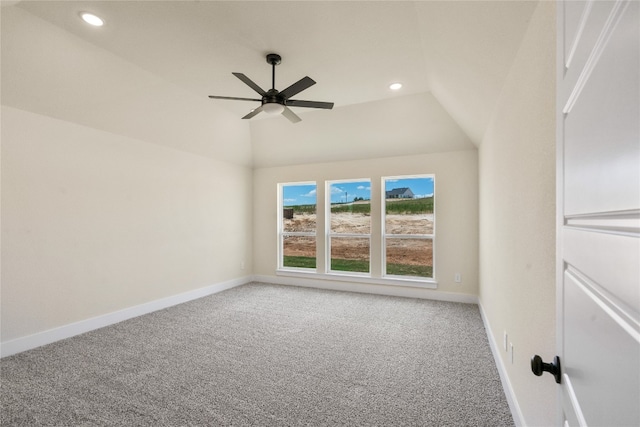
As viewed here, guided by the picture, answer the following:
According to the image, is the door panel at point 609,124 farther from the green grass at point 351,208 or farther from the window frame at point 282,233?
the window frame at point 282,233

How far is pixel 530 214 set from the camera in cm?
157

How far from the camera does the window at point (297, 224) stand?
5.85 metres

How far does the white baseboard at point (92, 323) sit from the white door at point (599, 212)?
418cm

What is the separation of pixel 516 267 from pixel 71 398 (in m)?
3.22

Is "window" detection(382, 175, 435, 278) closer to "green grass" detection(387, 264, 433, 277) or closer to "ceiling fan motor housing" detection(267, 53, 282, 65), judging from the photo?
"green grass" detection(387, 264, 433, 277)

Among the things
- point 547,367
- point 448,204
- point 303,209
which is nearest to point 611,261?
point 547,367

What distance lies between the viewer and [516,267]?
74.3 inches

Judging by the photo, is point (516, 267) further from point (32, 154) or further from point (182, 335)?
point (32, 154)

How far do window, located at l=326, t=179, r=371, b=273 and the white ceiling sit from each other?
4.47ft

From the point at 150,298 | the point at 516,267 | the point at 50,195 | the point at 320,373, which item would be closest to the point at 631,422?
the point at 516,267

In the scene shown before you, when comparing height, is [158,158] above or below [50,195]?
above

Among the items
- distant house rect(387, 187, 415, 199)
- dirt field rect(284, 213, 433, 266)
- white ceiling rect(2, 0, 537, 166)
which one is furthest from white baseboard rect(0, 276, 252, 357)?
distant house rect(387, 187, 415, 199)

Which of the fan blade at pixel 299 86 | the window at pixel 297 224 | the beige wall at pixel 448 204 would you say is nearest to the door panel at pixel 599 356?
the fan blade at pixel 299 86

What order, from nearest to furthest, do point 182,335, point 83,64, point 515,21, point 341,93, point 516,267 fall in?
point 515,21 < point 516,267 < point 83,64 < point 182,335 < point 341,93
